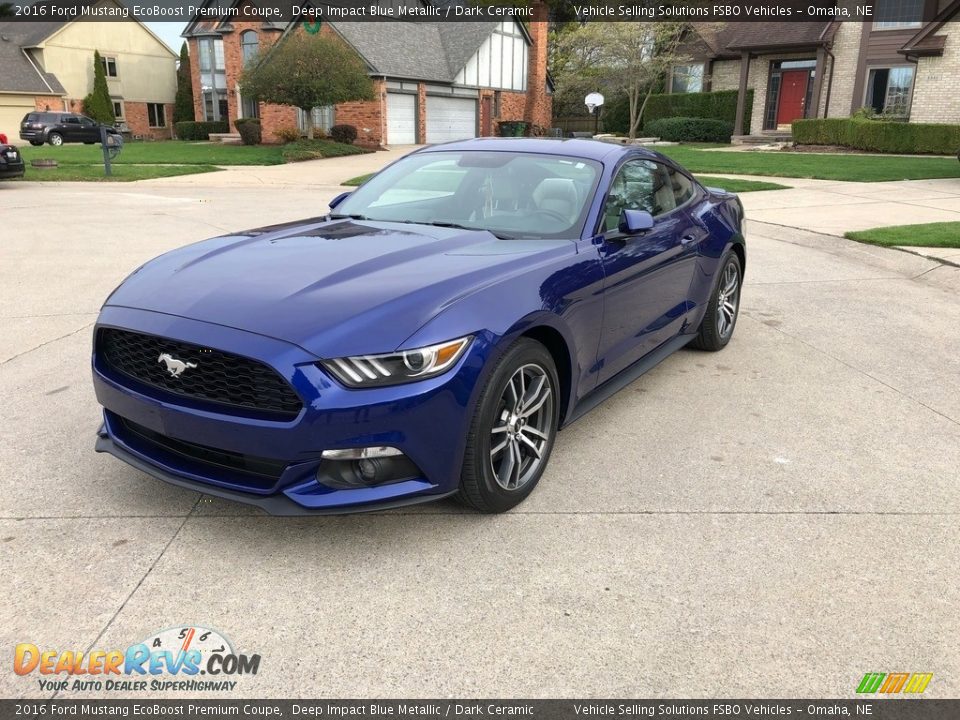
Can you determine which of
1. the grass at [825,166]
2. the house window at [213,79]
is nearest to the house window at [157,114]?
the house window at [213,79]

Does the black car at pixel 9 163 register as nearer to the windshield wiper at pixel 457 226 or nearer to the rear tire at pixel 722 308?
the windshield wiper at pixel 457 226

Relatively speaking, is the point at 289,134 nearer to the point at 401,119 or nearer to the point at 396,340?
Answer: the point at 401,119

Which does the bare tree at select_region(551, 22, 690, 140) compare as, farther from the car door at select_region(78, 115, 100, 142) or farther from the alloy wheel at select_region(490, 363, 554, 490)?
the alloy wheel at select_region(490, 363, 554, 490)

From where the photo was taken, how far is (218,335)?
2.97 meters

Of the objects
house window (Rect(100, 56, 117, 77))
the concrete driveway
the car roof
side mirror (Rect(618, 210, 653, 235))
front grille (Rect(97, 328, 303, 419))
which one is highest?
house window (Rect(100, 56, 117, 77))

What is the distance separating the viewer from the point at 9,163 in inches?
667

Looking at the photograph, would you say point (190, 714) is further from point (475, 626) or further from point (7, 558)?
point (7, 558)

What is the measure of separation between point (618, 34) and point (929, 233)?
28202 millimetres

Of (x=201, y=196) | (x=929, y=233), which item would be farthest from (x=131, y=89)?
(x=929, y=233)

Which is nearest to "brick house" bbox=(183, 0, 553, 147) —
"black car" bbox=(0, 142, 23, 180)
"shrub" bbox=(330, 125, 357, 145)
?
"shrub" bbox=(330, 125, 357, 145)

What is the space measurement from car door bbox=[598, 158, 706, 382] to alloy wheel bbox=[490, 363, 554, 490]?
23.9 inches

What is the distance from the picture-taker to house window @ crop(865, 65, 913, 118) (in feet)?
96.7

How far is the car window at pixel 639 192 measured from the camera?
14.2 feet

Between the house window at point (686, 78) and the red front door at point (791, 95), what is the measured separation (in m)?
4.47
